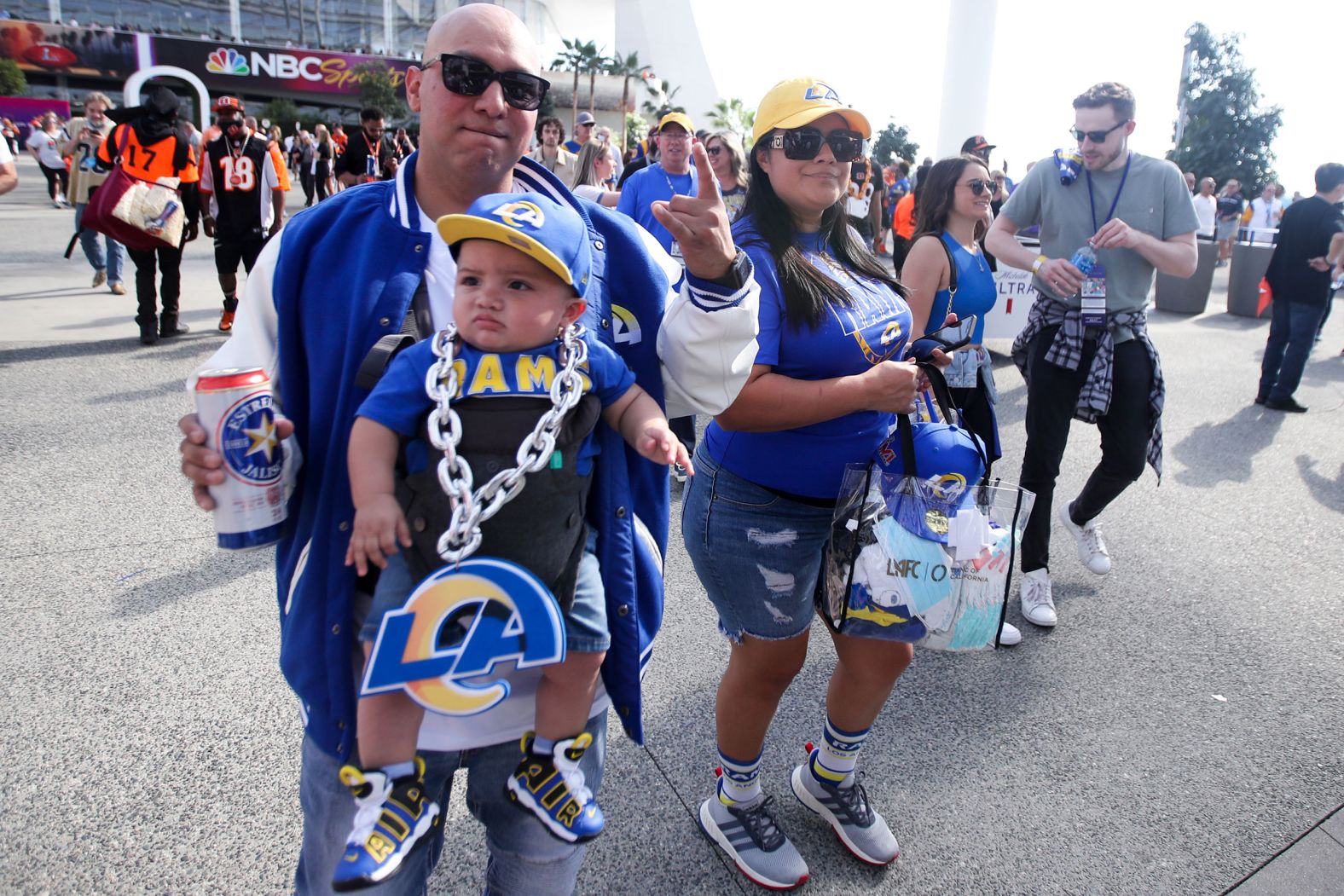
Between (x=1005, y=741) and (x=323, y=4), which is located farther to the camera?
(x=323, y=4)

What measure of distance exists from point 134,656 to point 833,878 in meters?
2.62

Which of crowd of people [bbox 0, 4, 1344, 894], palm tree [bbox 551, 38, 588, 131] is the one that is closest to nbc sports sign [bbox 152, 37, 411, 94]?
palm tree [bbox 551, 38, 588, 131]

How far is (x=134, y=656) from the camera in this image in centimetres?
316

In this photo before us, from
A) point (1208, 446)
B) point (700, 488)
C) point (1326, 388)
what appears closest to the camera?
point (700, 488)

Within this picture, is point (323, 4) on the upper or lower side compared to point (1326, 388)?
upper

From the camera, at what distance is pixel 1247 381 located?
8711 mm

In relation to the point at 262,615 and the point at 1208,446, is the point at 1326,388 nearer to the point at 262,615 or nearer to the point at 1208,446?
the point at 1208,446

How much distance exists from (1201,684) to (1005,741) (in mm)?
1036

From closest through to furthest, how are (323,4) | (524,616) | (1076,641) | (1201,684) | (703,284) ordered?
1. (524,616)
2. (703,284)
3. (1201,684)
4. (1076,641)
5. (323,4)

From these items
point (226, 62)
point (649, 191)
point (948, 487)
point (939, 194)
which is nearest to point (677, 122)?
point (649, 191)

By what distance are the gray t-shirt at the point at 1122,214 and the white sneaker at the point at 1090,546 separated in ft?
3.80

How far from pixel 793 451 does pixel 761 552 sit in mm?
276

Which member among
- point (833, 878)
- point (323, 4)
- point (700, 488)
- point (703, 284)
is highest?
point (323, 4)

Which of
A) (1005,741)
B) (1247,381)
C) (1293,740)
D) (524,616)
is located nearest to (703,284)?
(524,616)
